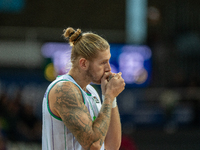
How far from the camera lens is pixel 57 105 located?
2.12 m

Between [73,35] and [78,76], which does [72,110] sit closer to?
[78,76]

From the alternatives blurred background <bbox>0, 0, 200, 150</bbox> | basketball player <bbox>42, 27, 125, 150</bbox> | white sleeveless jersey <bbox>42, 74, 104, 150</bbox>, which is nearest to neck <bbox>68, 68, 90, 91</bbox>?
basketball player <bbox>42, 27, 125, 150</bbox>

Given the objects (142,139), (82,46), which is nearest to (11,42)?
(142,139)

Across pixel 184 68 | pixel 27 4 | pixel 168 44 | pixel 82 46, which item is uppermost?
pixel 27 4

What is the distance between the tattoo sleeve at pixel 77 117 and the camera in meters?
2.08

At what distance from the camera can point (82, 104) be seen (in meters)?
2.16

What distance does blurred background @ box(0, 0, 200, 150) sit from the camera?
320 inches

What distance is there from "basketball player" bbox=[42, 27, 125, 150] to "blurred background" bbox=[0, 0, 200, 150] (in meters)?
4.22

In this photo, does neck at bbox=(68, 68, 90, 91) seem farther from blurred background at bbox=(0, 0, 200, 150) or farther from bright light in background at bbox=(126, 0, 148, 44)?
bright light in background at bbox=(126, 0, 148, 44)

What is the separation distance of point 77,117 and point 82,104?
117 mm

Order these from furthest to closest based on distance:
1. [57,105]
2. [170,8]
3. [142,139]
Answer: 1. [170,8]
2. [142,139]
3. [57,105]

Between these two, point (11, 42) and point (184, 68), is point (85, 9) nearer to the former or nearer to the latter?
point (11, 42)

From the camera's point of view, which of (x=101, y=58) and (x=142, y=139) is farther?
(x=142, y=139)

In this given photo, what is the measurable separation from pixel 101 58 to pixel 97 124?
0.55 metres
